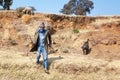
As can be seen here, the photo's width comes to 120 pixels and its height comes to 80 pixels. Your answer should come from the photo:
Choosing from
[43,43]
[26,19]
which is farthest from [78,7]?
[43,43]

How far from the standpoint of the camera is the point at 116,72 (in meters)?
18.5

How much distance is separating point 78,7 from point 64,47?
89.3ft

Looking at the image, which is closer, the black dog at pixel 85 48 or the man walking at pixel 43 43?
Result: the man walking at pixel 43 43

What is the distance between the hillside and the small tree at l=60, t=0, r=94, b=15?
21.3 m

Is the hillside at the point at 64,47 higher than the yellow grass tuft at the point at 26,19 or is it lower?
lower

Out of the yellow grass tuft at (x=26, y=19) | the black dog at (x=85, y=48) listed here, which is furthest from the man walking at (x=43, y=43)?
the yellow grass tuft at (x=26, y=19)

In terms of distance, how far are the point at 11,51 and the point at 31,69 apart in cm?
304

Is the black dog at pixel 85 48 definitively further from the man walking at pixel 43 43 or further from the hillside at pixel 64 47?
the man walking at pixel 43 43

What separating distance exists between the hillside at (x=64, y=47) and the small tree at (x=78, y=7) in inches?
839

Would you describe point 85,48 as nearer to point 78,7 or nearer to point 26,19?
point 26,19

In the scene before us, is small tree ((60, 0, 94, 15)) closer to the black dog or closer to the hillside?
the hillside

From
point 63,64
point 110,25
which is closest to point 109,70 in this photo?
point 63,64

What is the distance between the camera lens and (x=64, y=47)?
22453 mm

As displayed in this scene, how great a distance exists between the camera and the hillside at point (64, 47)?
18.3 meters
